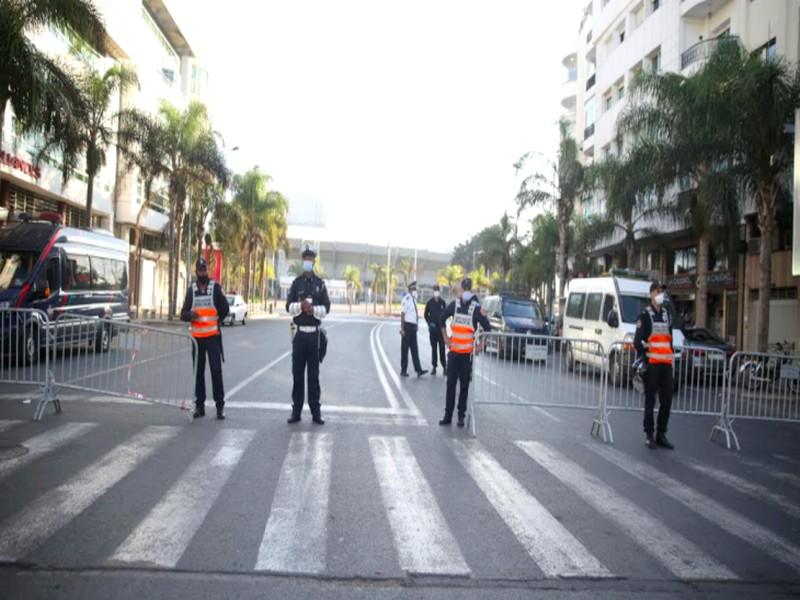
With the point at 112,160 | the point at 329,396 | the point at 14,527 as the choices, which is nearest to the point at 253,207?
the point at 112,160

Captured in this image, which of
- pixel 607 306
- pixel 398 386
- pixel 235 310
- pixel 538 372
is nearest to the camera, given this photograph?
pixel 538 372

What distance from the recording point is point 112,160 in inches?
1412

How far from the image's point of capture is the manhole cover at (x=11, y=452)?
22.4 ft

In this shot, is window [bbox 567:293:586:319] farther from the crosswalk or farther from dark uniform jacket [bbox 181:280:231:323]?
dark uniform jacket [bbox 181:280:231:323]

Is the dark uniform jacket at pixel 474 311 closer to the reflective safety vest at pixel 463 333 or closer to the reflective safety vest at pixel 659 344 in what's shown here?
the reflective safety vest at pixel 463 333

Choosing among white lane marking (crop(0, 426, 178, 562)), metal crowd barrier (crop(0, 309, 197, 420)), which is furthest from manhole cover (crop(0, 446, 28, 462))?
metal crowd barrier (crop(0, 309, 197, 420))

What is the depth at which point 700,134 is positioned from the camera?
18.9m

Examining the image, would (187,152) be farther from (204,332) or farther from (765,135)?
(204,332)

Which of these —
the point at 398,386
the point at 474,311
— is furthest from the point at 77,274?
the point at 474,311

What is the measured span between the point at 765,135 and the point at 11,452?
57.7ft

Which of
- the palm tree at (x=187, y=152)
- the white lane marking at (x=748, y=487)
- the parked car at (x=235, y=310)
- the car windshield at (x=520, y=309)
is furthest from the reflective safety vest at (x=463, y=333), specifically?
the parked car at (x=235, y=310)

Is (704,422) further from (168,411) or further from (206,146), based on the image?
(206,146)

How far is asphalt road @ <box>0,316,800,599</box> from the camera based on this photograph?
4.30 m

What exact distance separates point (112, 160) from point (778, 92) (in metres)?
30.2
